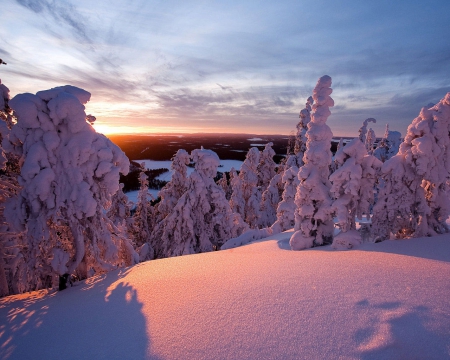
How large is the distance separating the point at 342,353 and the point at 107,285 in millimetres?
7078

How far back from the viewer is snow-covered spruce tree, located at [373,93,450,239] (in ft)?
28.8

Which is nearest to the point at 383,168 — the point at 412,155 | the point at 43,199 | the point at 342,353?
the point at 412,155

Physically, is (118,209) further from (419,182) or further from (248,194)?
(419,182)

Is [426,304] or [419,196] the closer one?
[426,304]

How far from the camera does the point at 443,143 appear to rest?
29.2ft

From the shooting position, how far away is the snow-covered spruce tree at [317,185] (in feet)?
37.1

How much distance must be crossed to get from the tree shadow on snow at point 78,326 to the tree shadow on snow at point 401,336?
3297 mm

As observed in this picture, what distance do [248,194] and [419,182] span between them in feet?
74.0

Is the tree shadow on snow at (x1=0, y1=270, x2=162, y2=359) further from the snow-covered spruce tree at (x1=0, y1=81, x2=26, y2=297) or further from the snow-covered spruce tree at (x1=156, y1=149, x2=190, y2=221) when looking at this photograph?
the snow-covered spruce tree at (x1=156, y1=149, x2=190, y2=221)

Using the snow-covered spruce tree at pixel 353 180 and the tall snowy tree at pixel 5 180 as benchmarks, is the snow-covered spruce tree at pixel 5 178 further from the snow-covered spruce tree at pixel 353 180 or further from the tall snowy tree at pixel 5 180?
the snow-covered spruce tree at pixel 353 180

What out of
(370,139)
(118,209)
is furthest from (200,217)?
(370,139)

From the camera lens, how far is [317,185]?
11.4 meters

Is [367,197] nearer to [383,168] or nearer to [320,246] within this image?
[383,168]

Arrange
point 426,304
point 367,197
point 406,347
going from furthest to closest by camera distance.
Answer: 1. point 367,197
2. point 426,304
3. point 406,347
